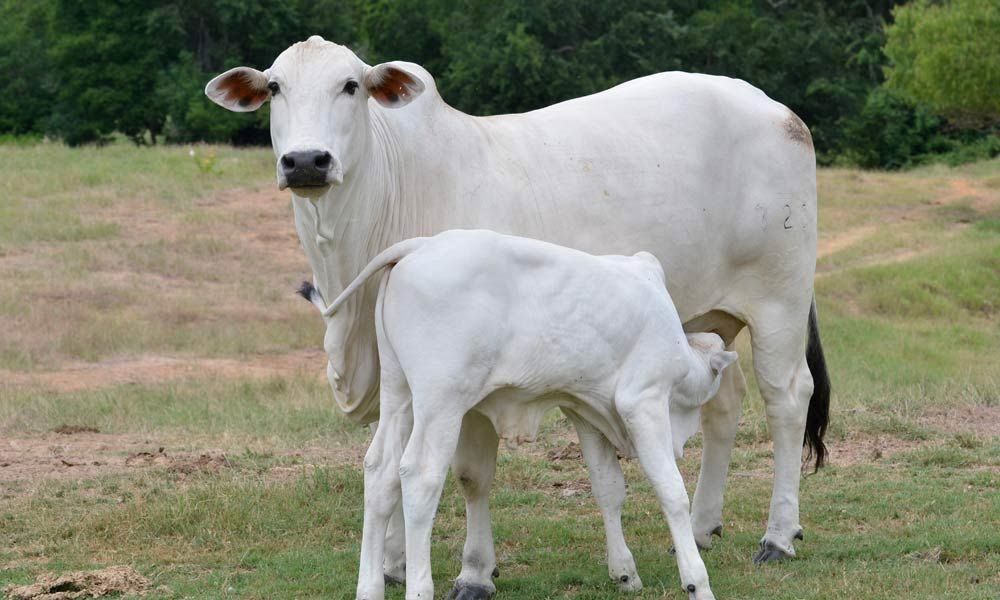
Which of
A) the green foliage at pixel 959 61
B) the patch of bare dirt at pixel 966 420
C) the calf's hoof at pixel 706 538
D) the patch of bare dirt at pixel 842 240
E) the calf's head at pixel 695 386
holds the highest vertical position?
the calf's head at pixel 695 386

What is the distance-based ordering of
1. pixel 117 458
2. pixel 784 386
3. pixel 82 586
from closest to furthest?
pixel 82 586 < pixel 784 386 < pixel 117 458

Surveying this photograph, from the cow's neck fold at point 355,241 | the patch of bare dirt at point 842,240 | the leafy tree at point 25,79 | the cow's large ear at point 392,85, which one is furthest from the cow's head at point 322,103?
the leafy tree at point 25,79

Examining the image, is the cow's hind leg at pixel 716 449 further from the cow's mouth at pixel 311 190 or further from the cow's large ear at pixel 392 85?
the cow's mouth at pixel 311 190

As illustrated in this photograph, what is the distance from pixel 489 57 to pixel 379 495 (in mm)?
30275

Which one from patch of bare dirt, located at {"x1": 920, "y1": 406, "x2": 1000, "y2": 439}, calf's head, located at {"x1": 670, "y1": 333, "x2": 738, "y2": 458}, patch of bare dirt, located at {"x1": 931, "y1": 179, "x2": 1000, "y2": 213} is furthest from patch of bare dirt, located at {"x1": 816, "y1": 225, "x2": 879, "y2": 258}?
calf's head, located at {"x1": 670, "y1": 333, "x2": 738, "y2": 458}

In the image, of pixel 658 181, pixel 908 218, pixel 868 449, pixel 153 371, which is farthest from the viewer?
pixel 908 218

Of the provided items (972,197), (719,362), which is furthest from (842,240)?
(719,362)

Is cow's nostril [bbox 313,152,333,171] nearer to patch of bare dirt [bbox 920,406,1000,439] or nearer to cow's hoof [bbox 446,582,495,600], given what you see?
cow's hoof [bbox 446,582,495,600]

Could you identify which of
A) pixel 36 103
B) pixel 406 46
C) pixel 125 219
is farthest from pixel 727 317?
pixel 36 103

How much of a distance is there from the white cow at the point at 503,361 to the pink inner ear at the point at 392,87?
2.06ft

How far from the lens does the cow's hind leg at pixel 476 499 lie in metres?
5.45

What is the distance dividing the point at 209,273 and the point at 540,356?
41.0ft

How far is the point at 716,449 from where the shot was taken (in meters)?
6.66

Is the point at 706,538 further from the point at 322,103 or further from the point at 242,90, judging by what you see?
the point at 242,90
